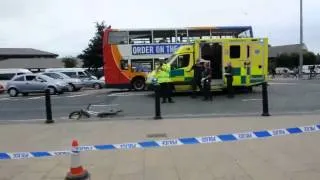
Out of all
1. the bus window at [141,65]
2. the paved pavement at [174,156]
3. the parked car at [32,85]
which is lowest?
the paved pavement at [174,156]

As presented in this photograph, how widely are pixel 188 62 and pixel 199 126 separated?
11.4 meters

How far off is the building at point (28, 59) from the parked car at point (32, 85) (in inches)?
2283

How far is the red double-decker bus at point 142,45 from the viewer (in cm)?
2758

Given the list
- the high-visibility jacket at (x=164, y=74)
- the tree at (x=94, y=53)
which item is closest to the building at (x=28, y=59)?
the tree at (x=94, y=53)

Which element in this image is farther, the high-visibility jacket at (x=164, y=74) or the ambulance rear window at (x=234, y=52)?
the ambulance rear window at (x=234, y=52)

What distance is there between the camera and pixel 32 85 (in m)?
32.2

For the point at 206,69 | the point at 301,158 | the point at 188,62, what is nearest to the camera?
the point at 301,158

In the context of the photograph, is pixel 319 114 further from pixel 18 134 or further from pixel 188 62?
pixel 188 62

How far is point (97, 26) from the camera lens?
66875 millimetres

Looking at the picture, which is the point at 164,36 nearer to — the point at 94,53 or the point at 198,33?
the point at 198,33

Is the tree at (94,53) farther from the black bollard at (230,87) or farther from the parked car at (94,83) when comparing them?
→ the black bollard at (230,87)

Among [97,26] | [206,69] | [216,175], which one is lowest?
[216,175]

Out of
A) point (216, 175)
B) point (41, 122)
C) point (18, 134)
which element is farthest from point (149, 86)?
point (216, 175)

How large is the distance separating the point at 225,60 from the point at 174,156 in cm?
1516
